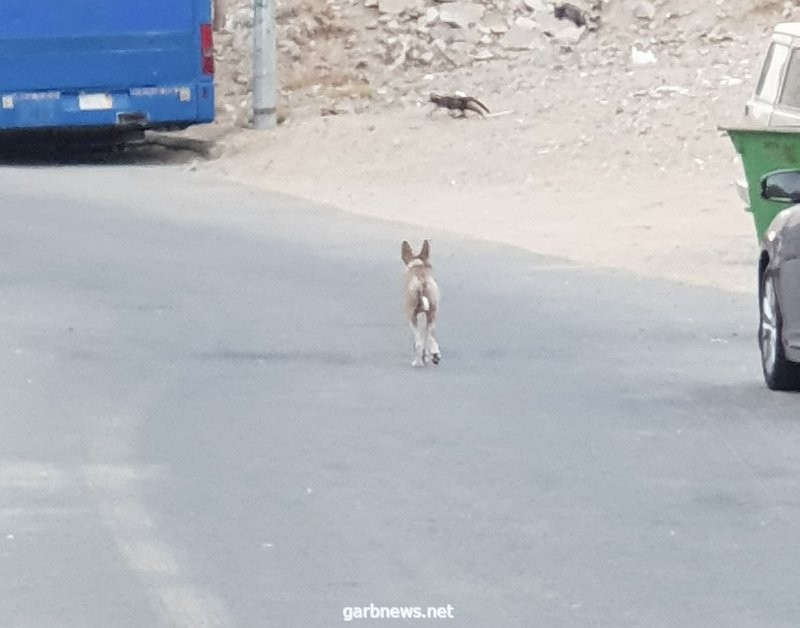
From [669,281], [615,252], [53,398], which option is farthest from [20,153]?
[53,398]

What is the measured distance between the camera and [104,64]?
3023cm

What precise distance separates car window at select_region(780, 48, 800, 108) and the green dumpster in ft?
7.40

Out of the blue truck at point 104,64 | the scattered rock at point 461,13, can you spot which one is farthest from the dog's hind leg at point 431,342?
the scattered rock at point 461,13

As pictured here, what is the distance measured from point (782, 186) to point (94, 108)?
1886cm

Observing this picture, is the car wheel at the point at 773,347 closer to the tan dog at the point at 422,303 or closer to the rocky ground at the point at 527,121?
the tan dog at the point at 422,303

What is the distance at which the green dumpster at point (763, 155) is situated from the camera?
1709 cm

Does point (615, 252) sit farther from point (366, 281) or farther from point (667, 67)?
point (667, 67)

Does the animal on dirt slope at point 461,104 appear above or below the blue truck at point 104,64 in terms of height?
below

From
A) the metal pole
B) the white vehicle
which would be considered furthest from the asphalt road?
the metal pole

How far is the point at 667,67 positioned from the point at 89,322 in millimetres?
19427

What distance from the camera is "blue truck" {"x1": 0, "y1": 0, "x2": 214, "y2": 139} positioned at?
3003 centimetres

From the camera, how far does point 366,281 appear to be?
18.3 m

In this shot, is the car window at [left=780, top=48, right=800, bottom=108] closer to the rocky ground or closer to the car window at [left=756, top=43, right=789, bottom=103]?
the car window at [left=756, top=43, right=789, bottom=103]

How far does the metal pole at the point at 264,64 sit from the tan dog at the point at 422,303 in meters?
19.6
